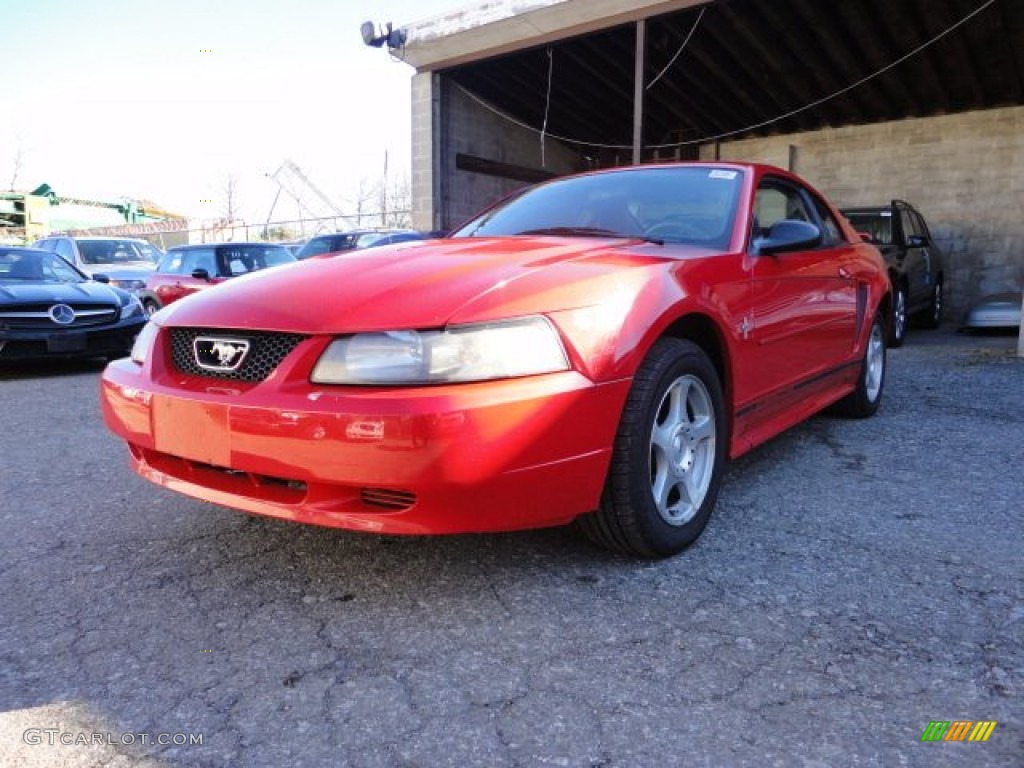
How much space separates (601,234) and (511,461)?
1385 mm

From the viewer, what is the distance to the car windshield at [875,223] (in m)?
8.39

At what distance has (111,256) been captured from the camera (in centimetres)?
1324

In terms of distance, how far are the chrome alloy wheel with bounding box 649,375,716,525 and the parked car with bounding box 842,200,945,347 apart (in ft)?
18.8

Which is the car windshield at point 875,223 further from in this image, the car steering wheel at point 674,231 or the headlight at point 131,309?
the headlight at point 131,309

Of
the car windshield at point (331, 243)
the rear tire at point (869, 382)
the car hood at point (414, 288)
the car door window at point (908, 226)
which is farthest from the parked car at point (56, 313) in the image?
the car door window at point (908, 226)

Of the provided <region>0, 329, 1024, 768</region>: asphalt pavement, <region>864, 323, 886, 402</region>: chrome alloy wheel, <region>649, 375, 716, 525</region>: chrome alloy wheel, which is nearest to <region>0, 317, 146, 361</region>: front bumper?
<region>0, 329, 1024, 768</region>: asphalt pavement

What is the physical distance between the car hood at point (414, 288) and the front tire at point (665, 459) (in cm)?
35

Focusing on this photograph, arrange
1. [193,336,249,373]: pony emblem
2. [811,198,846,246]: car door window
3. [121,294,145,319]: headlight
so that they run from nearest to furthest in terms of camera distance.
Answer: [193,336,249,373]: pony emblem → [811,198,846,246]: car door window → [121,294,145,319]: headlight

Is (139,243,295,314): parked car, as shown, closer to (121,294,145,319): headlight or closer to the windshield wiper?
(121,294,145,319): headlight

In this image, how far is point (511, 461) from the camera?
198 cm

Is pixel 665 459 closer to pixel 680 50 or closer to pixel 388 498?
pixel 388 498

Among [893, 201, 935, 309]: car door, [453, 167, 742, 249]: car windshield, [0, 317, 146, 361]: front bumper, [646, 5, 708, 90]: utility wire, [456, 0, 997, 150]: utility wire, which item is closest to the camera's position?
[453, 167, 742, 249]: car windshield

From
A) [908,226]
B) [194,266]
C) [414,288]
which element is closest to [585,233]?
[414,288]

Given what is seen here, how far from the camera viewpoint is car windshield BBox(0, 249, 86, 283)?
720 centimetres
